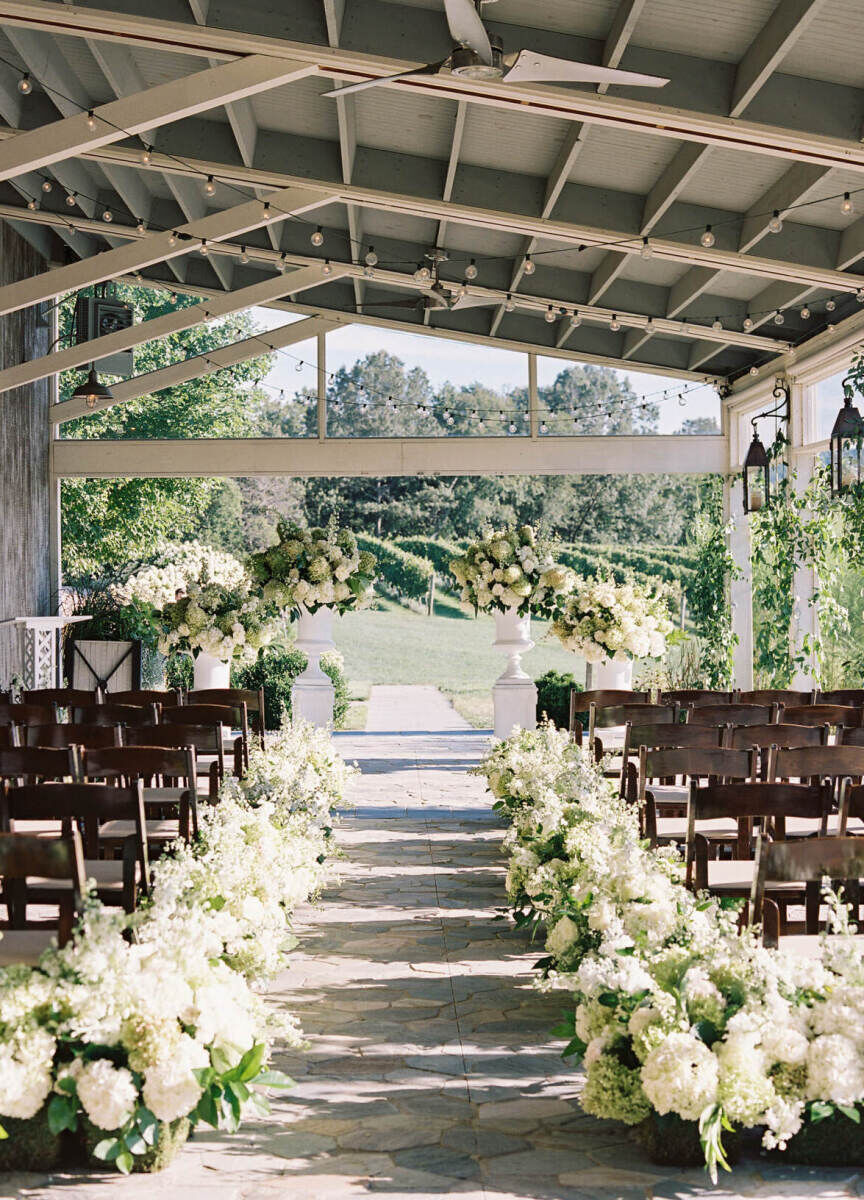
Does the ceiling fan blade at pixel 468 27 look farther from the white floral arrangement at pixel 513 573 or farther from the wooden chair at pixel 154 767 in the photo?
the white floral arrangement at pixel 513 573

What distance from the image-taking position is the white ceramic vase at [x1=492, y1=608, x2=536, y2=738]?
9.58m

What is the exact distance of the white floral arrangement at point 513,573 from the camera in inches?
365

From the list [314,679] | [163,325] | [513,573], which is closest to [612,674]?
[513,573]

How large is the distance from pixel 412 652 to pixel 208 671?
9.72m

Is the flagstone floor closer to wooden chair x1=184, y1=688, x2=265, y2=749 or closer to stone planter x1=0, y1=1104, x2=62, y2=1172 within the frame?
stone planter x1=0, y1=1104, x2=62, y2=1172

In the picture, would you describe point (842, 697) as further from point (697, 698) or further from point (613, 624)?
point (613, 624)

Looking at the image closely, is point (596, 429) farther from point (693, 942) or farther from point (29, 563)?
point (693, 942)

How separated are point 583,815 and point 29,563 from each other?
9.25 meters

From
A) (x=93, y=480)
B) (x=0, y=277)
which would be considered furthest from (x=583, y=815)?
(x=93, y=480)

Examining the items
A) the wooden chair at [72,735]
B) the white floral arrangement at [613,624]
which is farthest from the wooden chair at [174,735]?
the white floral arrangement at [613,624]

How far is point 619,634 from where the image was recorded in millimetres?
8719

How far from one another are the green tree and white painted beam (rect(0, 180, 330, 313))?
3278 millimetres

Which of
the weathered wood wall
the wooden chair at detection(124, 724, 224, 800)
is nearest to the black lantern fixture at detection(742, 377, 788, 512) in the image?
the wooden chair at detection(124, 724, 224, 800)

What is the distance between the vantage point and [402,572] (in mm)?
18531
